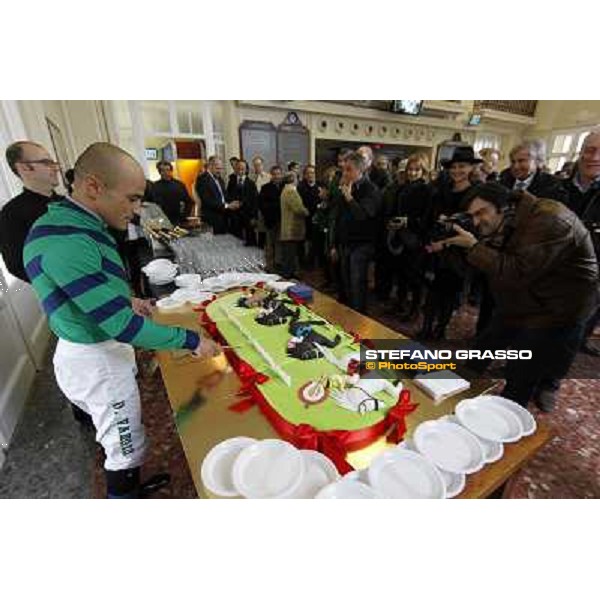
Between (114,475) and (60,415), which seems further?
(60,415)

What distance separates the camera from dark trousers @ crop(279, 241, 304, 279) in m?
4.14

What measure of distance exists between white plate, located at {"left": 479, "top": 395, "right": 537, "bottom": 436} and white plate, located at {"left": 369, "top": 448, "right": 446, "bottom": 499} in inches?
13.8

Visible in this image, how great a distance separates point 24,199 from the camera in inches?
63.0

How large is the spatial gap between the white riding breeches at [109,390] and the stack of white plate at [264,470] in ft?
1.41

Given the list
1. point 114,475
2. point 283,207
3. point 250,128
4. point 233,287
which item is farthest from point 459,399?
point 250,128

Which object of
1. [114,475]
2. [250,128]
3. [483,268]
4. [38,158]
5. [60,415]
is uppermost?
[250,128]

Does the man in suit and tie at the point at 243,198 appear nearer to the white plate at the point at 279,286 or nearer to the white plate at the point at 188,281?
the white plate at the point at 188,281

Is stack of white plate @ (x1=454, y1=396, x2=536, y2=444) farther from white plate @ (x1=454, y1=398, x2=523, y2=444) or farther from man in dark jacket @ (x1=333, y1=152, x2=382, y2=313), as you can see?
man in dark jacket @ (x1=333, y1=152, x2=382, y2=313)

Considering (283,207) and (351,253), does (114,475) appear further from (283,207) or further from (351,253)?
(283,207)

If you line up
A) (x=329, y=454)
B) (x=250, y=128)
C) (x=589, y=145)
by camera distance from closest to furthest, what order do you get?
(x=329, y=454), (x=589, y=145), (x=250, y=128)

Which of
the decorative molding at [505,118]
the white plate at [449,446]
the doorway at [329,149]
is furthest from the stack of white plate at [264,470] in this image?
the decorative molding at [505,118]

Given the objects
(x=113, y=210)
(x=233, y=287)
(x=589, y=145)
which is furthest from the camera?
(x=233, y=287)

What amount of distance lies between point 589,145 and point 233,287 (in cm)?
218

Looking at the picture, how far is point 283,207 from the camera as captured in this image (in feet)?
12.7
